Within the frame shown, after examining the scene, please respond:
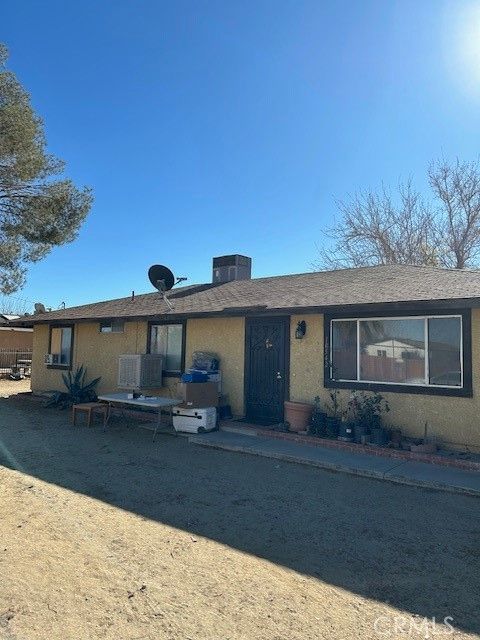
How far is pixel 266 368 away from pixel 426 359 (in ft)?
A: 10.8

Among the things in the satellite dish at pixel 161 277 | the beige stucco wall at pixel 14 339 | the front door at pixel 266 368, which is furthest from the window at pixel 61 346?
the beige stucco wall at pixel 14 339

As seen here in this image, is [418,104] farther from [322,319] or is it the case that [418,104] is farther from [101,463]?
[101,463]

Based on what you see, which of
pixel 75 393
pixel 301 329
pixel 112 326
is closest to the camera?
pixel 301 329

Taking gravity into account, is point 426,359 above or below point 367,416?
above

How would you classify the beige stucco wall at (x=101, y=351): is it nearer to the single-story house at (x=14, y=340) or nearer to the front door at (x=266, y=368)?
the front door at (x=266, y=368)

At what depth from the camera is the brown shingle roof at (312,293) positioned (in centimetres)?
744

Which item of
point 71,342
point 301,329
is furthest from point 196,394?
point 71,342

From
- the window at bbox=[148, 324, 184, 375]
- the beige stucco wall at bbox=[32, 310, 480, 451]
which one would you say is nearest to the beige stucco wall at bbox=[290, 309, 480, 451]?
the beige stucco wall at bbox=[32, 310, 480, 451]

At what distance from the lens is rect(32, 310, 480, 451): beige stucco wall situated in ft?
22.9

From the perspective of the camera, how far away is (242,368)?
9820 millimetres

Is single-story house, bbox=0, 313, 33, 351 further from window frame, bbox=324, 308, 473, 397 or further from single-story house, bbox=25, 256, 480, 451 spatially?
window frame, bbox=324, 308, 473, 397

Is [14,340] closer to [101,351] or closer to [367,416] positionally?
[101,351]

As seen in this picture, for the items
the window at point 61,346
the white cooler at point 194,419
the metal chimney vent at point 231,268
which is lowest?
the white cooler at point 194,419

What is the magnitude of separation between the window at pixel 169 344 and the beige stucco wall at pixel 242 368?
26cm
